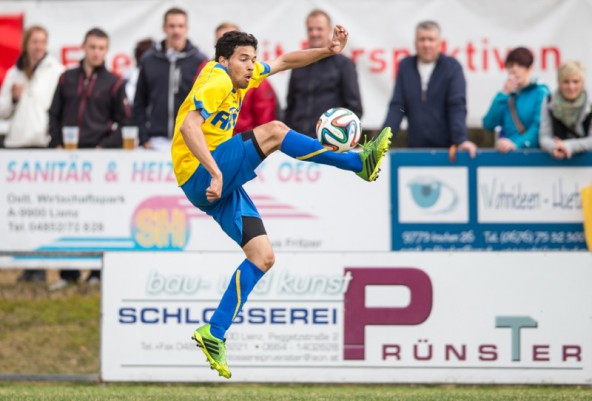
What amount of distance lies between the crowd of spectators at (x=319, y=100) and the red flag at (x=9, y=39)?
5.73ft

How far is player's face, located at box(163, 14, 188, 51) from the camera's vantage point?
41.7ft

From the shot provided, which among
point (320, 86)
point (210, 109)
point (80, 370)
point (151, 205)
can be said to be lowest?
point (80, 370)

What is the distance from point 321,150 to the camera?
8570mm

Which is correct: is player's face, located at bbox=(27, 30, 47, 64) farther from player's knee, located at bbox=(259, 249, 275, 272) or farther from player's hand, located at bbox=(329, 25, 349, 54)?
player's knee, located at bbox=(259, 249, 275, 272)

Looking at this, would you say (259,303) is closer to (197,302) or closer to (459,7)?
(197,302)

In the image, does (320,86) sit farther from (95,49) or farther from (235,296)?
(235,296)

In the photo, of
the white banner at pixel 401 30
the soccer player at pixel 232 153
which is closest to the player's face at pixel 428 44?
the white banner at pixel 401 30

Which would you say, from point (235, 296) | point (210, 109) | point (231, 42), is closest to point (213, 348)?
point (235, 296)

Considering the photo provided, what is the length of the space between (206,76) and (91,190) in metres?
4.07

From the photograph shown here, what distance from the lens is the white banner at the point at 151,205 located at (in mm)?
12117

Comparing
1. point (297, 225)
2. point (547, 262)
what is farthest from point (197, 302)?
point (547, 262)

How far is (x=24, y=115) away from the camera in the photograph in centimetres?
1345

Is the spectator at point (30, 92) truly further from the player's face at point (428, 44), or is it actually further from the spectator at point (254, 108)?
the player's face at point (428, 44)

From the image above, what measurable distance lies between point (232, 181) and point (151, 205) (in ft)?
12.3
